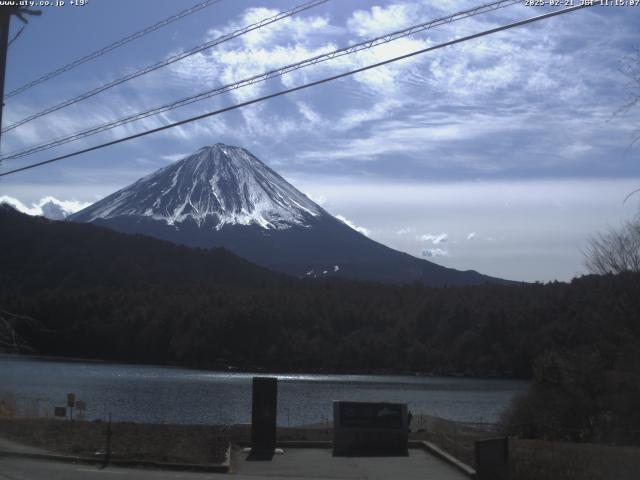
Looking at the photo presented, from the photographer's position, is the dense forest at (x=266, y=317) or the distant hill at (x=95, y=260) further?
the distant hill at (x=95, y=260)

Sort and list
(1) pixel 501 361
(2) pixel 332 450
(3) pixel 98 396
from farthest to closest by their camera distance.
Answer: (1) pixel 501 361 < (3) pixel 98 396 < (2) pixel 332 450

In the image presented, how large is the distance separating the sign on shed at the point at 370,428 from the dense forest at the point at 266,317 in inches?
2257

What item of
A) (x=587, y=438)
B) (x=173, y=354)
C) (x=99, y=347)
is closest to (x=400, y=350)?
(x=173, y=354)

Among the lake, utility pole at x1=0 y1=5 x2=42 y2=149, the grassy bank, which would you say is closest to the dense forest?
the lake

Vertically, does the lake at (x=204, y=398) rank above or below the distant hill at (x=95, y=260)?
below

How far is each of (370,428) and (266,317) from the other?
105366mm

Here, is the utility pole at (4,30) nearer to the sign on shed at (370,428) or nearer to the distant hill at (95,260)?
the sign on shed at (370,428)

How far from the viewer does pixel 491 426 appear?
1527 inches

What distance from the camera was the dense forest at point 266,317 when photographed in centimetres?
10812

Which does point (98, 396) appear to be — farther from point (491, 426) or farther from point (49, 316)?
point (49, 316)

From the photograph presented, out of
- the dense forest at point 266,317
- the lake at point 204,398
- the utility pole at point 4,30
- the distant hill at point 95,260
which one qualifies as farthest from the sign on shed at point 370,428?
the distant hill at point 95,260

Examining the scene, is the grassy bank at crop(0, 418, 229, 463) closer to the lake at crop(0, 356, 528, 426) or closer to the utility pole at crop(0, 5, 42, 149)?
the utility pole at crop(0, 5, 42, 149)

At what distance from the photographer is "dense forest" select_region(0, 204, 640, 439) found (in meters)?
108

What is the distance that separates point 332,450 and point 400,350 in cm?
9922
